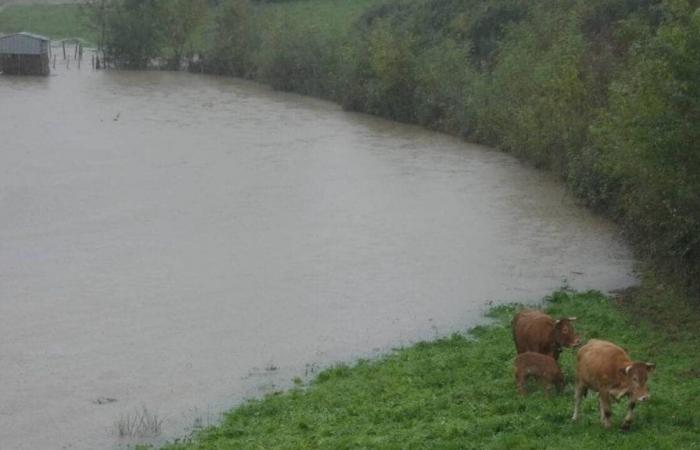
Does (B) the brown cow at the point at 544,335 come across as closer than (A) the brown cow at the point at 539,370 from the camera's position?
No

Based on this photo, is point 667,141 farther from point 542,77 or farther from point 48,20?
point 48,20

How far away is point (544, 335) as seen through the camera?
14.8 m

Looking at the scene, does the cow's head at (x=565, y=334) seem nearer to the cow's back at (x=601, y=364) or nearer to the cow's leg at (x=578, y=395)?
the cow's back at (x=601, y=364)

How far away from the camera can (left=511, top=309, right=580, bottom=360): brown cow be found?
1469cm

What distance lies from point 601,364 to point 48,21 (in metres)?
87.7

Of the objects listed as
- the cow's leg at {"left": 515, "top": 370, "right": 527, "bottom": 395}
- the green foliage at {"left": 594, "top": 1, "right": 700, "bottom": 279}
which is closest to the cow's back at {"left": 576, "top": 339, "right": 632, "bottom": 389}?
the cow's leg at {"left": 515, "top": 370, "right": 527, "bottom": 395}

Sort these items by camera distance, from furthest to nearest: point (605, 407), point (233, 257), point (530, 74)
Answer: point (530, 74), point (233, 257), point (605, 407)

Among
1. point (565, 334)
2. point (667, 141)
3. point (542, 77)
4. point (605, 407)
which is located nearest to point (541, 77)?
point (542, 77)

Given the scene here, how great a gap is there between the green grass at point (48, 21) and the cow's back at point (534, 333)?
76.0 metres

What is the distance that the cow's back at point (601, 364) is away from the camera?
11.9 meters

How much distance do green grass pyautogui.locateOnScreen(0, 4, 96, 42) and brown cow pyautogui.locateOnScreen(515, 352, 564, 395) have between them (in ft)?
253

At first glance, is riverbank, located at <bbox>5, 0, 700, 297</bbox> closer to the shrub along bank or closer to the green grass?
the shrub along bank

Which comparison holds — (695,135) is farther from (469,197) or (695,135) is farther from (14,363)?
(469,197)

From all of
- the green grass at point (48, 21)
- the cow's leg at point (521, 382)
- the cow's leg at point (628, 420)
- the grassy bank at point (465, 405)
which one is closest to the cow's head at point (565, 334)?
the grassy bank at point (465, 405)
